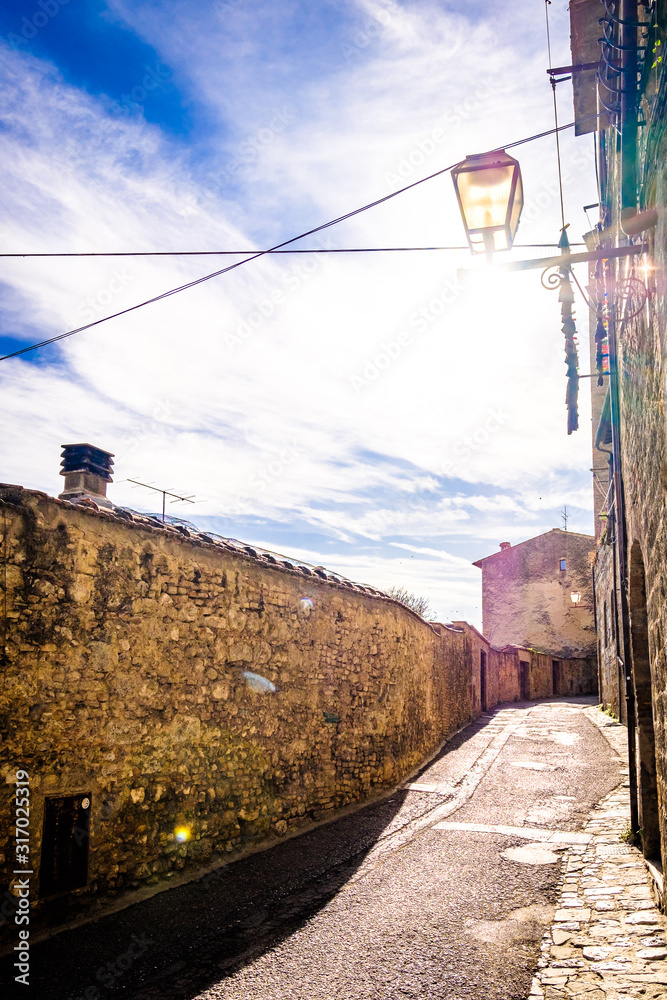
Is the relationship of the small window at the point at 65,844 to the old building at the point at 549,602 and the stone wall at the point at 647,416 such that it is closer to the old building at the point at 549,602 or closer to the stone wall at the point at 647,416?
the stone wall at the point at 647,416

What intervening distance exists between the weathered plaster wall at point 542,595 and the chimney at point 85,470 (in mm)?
27547

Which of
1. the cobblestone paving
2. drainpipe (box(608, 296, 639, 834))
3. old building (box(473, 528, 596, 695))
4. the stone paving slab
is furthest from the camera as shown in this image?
old building (box(473, 528, 596, 695))

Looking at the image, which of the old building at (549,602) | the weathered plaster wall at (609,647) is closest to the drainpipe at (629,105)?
the weathered plaster wall at (609,647)

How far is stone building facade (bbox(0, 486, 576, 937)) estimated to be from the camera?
467cm

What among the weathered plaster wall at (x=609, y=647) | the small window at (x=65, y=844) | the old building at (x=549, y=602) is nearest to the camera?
the small window at (x=65, y=844)

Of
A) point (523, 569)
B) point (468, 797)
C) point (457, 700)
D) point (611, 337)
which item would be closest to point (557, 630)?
point (523, 569)

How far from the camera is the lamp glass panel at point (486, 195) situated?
4172 millimetres

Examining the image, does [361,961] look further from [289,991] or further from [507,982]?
[507,982]

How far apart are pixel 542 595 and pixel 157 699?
29920 mm

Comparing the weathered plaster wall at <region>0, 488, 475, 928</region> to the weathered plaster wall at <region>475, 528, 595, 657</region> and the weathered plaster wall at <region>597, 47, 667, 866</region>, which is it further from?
the weathered plaster wall at <region>475, 528, 595, 657</region>

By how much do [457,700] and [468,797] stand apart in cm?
732

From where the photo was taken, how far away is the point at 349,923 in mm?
4832

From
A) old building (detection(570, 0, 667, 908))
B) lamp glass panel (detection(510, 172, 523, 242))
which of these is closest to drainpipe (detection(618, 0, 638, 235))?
old building (detection(570, 0, 667, 908))

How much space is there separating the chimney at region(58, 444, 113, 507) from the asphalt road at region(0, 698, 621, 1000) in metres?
3.98
